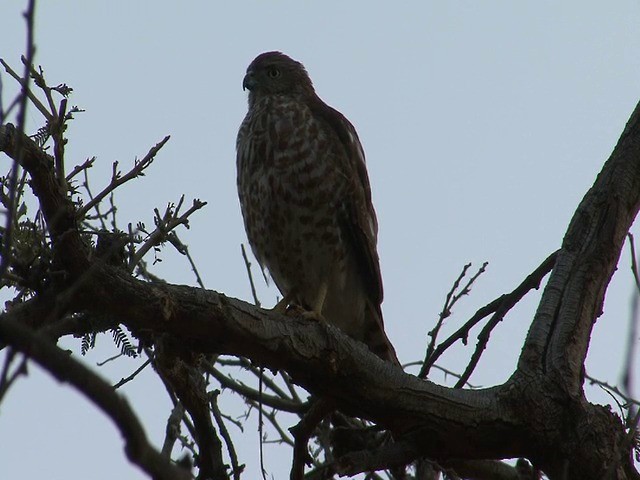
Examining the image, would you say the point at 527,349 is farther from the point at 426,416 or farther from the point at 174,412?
the point at 174,412

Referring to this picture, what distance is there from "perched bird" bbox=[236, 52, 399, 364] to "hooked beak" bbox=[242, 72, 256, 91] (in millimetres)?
691

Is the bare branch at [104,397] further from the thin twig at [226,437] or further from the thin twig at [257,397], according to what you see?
the thin twig at [257,397]

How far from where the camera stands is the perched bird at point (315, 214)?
527 cm

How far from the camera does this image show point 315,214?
5262mm

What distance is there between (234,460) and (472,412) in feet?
3.04

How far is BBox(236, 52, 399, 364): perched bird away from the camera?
527 centimetres

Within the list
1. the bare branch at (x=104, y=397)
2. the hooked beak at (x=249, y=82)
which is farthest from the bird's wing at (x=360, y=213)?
the bare branch at (x=104, y=397)

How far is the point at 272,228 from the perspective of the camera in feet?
17.4

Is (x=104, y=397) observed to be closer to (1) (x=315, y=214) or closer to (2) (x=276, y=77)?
(1) (x=315, y=214)

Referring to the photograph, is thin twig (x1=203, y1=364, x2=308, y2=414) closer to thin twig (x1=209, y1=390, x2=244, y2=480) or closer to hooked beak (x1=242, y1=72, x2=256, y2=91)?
thin twig (x1=209, y1=390, x2=244, y2=480)

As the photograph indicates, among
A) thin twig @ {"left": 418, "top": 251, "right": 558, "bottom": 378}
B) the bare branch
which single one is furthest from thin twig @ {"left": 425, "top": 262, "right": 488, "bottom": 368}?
the bare branch

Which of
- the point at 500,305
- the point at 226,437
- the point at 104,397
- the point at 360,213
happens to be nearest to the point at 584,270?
the point at 500,305

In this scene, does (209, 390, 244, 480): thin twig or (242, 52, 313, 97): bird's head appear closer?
(209, 390, 244, 480): thin twig

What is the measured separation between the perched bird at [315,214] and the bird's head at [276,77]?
24.5 inches
